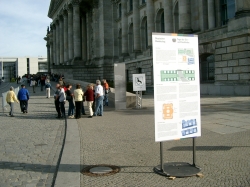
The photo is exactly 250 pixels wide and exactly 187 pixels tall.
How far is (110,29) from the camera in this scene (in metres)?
50.0

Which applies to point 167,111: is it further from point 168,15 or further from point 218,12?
point 168,15

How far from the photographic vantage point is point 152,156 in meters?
6.96

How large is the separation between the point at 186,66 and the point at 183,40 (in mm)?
504

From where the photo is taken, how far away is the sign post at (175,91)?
544cm

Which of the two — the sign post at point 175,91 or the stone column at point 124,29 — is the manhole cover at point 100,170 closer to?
the sign post at point 175,91

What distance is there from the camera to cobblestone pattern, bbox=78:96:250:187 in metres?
5.26

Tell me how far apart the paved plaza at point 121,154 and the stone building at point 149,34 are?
1187 centimetres

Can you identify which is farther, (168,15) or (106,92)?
(168,15)

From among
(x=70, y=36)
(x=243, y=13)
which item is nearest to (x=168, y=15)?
(x=243, y=13)

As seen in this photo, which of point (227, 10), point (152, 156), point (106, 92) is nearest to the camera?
point (152, 156)

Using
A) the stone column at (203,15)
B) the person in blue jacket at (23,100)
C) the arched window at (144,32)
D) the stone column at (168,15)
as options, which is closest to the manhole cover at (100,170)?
the person in blue jacket at (23,100)

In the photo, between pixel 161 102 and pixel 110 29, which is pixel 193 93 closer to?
pixel 161 102

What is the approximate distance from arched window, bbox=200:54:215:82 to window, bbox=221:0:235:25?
335 centimetres

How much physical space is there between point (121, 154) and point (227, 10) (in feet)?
73.8
